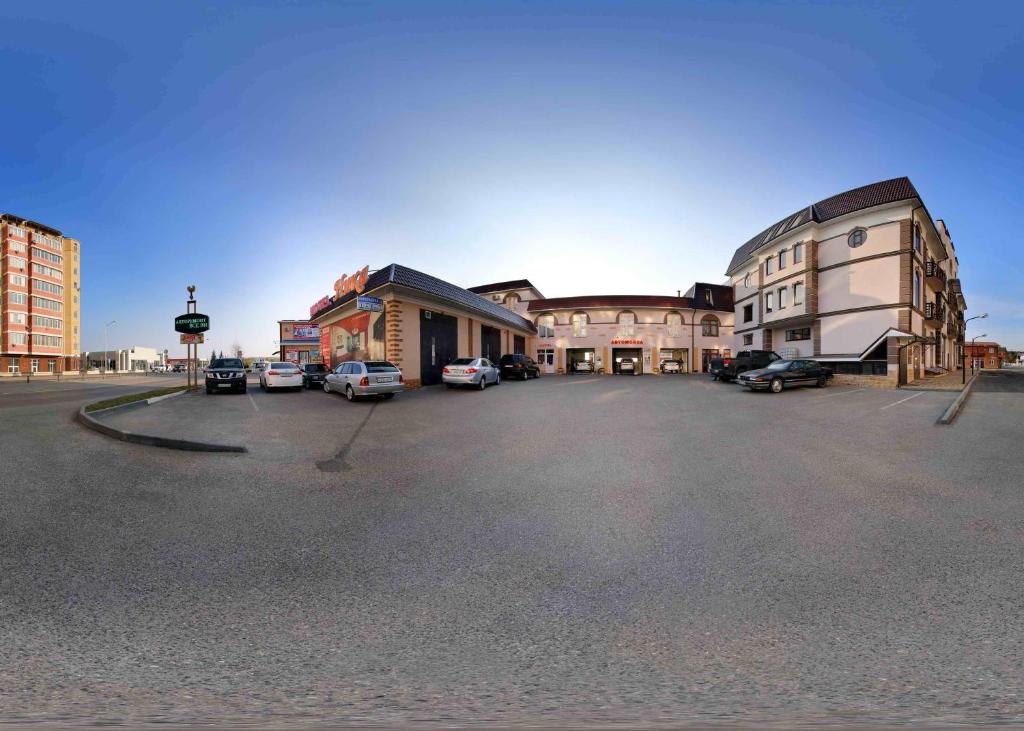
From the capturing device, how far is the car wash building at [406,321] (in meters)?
18.8

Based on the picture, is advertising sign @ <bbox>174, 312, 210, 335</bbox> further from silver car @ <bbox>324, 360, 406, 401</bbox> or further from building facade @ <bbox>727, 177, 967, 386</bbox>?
building facade @ <bbox>727, 177, 967, 386</bbox>

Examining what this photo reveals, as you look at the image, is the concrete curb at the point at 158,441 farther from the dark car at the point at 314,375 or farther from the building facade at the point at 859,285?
the building facade at the point at 859,285

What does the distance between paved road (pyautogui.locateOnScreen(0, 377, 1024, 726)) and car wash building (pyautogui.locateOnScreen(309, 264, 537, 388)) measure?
12862 millimetres

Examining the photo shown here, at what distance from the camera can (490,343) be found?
95.6ft

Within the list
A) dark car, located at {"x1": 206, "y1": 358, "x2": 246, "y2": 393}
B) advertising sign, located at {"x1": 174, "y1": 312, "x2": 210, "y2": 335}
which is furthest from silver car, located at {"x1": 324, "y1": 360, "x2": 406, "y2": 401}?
advertising sign, located at {"x1": 174, "y1": 312, "x2": 210, "y2": 335}

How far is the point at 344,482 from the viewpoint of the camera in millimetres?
5582

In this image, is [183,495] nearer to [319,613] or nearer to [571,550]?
[319,613]

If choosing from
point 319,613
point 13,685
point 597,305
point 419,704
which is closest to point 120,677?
point 13,685

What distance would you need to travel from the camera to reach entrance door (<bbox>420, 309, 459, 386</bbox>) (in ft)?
68.3

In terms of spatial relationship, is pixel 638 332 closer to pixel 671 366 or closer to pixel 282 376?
pixel 671 366

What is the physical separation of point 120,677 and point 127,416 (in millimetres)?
12278

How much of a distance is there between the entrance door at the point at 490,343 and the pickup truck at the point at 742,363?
14351 mm

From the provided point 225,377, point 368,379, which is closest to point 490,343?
point 368,379

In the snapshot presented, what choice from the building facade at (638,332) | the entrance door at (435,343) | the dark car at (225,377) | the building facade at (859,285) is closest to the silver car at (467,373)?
the entrance door at (435,343)
